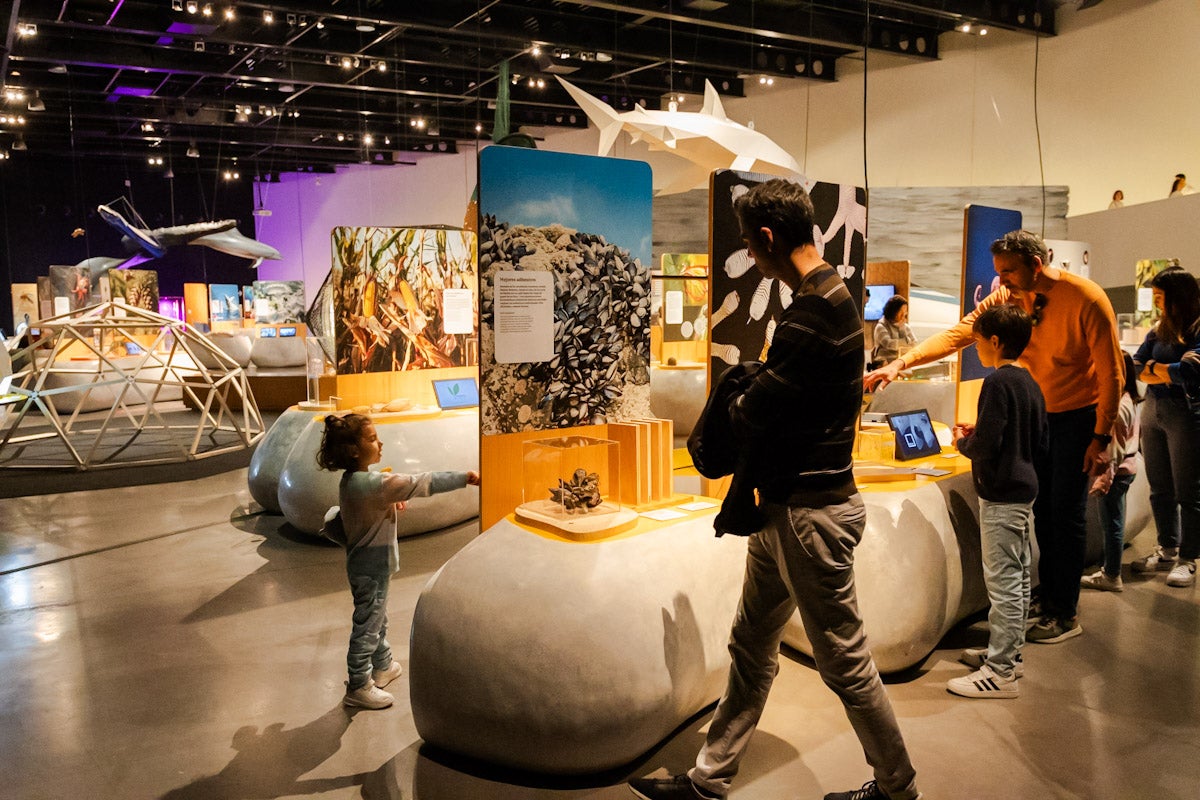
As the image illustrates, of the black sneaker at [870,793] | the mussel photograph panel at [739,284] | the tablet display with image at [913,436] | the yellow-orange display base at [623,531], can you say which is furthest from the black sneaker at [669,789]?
the tablet display with image at [913,436]

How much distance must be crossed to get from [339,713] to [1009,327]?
2.94 m

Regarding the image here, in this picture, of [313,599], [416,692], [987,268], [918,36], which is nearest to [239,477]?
[313,599]

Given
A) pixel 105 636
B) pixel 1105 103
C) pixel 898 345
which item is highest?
pixel 1105 103

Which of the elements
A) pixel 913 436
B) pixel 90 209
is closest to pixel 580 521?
pixel 913 436

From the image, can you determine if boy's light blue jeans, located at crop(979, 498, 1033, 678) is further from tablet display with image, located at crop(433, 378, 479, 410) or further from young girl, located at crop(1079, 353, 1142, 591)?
tablet display with image, located at crop(433, 378, 479, 410)

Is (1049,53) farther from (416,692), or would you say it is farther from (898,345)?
(416,692)

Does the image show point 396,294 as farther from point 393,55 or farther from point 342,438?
point 393,55

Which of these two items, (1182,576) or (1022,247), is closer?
(1022,247)

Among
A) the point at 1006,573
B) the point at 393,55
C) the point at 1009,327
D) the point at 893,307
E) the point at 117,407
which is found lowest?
the point at 1006,573

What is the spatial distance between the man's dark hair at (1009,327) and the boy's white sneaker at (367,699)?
8.91 ft

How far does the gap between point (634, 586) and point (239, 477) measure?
21.1ft

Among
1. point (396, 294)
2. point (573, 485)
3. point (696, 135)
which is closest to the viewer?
point (573, 485)

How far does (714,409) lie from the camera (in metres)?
2.19

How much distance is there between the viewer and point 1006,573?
10.5 ft
